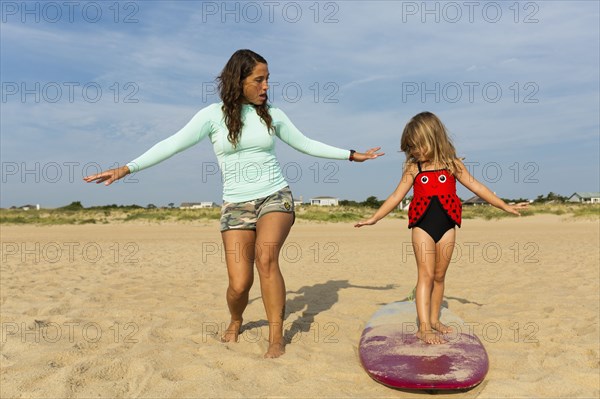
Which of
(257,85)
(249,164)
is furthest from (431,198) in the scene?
(257,85)

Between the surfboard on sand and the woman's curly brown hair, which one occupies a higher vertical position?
the woman's curly brown hair

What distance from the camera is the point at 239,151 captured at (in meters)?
4.11

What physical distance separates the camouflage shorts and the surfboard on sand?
1.27m

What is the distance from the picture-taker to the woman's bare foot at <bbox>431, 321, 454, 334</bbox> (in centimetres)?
429

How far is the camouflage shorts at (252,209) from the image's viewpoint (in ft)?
13.4

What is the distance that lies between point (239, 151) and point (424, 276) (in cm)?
176

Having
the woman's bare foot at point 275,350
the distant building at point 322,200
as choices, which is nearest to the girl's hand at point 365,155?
the woman's bare foot at point 275,350

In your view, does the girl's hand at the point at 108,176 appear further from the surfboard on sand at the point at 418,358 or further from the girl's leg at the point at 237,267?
the surfboard on sand at the point at 418,358

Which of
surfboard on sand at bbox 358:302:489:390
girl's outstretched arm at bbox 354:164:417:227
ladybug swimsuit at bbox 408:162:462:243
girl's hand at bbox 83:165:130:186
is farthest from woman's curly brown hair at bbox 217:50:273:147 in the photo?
surfboard on sand at bbox 358:302:489:390

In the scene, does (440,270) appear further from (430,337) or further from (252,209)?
(252,209)

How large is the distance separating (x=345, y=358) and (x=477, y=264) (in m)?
7.62

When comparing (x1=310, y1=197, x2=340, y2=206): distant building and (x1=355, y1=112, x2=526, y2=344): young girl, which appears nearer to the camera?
(x1=355, y1=112, x2=526, y2=344): young girl

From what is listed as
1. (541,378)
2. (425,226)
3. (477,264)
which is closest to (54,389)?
(425,226)

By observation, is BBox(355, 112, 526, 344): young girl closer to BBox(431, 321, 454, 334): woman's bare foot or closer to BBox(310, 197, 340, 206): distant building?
BBox(431, 321, 454, 334): woman's bare foot
